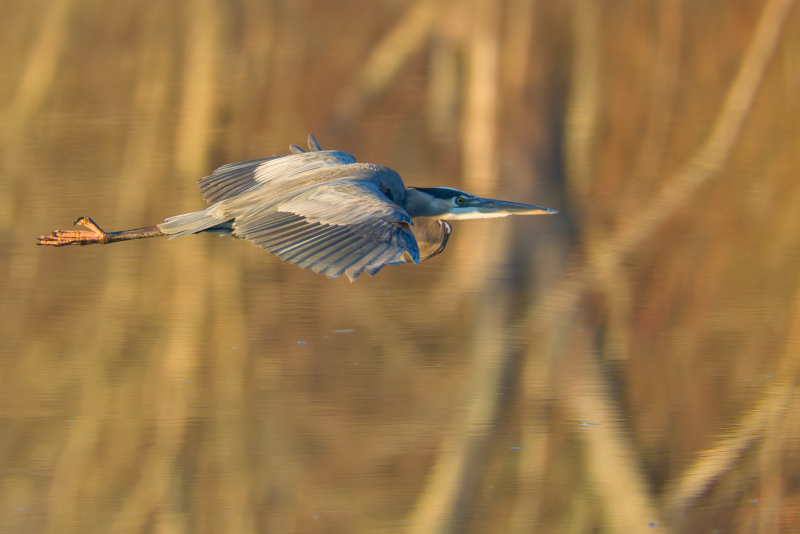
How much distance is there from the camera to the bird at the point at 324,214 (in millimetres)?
2111

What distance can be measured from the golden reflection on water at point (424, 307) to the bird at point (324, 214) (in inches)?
17.0

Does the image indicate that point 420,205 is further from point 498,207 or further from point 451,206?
point 498,207

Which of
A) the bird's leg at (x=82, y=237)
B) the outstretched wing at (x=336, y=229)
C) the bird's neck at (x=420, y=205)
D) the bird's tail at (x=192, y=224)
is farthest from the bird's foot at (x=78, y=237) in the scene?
the bird's neck at (x=420, y=205)

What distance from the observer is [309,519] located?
2.44 meters

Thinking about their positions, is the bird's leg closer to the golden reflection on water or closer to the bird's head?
the golden reflection on water

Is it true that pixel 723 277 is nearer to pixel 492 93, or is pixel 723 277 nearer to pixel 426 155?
pixel 426 155

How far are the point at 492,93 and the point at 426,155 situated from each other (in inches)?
28.8

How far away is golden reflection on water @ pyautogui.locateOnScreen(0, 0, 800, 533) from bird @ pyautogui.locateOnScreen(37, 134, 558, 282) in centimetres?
43

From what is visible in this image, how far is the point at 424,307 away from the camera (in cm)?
313

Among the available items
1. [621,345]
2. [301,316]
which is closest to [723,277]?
[621,345]

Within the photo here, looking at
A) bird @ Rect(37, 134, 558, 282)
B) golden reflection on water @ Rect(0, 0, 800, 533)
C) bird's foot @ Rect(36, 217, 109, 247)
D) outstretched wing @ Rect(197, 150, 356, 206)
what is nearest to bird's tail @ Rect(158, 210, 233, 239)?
bird @ Rect(37, 134, 558, 282)

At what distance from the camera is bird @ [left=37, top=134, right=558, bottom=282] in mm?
2111

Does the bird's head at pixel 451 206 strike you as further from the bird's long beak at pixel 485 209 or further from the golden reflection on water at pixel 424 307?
the golden reflection on water at pixel 424 307

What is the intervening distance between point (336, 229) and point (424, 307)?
998 mm
